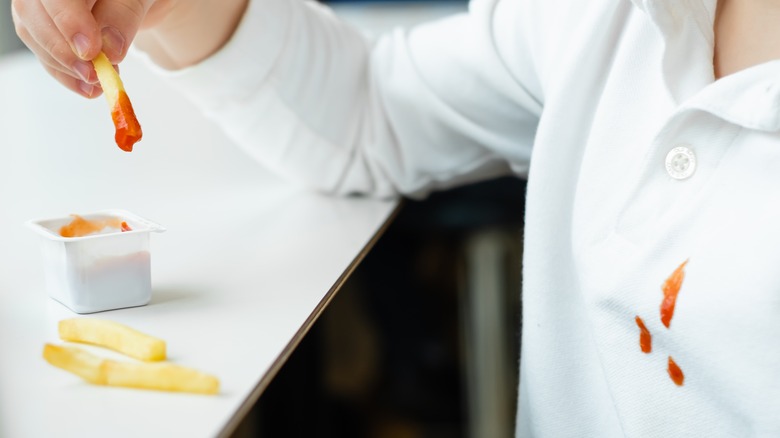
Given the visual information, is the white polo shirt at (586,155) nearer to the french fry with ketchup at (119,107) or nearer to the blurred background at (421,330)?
the french fry with ketchup at (119,107)

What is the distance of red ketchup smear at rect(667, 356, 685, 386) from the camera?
0.60m

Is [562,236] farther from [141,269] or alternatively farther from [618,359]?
[141,269]

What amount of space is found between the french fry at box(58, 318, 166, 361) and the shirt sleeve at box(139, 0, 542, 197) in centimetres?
35

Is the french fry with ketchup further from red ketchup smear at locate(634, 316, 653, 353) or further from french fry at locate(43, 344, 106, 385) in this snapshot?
red ketchup smear at locate(634, 316, 653, 353)

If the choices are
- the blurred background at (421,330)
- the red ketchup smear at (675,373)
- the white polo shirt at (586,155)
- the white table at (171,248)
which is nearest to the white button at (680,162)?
the white polo shirt at (586,155)

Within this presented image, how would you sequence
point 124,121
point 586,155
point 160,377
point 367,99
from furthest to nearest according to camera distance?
point 367,99 < point 586,155 < point 124,121 < point 160,377

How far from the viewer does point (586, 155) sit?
691 mm

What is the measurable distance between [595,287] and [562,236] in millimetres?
100

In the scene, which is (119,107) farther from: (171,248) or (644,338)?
(644,338)

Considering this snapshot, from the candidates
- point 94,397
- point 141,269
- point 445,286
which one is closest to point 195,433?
point 94,397

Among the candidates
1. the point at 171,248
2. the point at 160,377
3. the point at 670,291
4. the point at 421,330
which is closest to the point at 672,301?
the point at 670,291

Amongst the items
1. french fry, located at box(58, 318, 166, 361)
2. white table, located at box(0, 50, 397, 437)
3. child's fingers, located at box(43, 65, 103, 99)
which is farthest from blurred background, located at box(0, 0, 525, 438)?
french fry, located at box(58, 318, 166, 361)

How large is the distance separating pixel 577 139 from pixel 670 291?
0.59 feet

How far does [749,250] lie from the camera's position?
549mm
